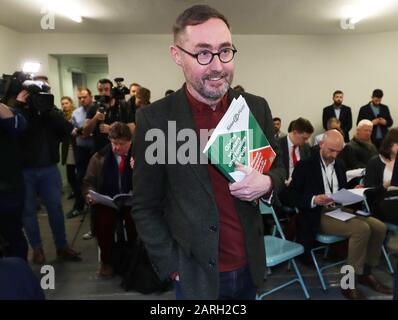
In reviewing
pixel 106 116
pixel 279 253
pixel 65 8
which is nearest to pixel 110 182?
pixel 106 116

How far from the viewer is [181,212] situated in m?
1.09

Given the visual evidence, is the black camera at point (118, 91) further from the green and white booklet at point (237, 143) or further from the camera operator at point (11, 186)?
the green and white booklet at point (237, 143)

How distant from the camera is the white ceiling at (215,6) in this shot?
4766 mm

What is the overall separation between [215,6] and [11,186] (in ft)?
12.6

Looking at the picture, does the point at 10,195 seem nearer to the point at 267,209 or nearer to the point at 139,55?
the point at 267,209

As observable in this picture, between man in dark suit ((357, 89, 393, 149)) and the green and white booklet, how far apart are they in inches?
236

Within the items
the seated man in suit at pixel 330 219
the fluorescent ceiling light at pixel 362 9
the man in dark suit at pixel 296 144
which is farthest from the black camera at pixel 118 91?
the fluorescent ceiling light at pixel 362 9

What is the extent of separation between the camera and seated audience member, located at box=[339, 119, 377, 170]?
393 cm

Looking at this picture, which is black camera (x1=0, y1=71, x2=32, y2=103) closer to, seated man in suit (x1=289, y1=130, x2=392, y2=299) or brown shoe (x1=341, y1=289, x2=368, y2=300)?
seated man in suit (x1=289, y1=130, x2=392, y2=299)

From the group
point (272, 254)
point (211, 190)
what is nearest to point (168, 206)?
point (211, 190)

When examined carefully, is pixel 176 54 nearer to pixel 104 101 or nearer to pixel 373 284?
pixel 373 284

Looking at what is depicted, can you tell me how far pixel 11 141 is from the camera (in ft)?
8.00

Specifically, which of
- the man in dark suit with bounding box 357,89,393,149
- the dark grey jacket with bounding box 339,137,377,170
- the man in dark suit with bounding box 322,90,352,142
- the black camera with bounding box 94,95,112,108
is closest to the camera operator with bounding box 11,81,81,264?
the black camera with bounding box 94,95,112,108

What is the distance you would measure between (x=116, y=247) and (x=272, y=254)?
1.33 m
